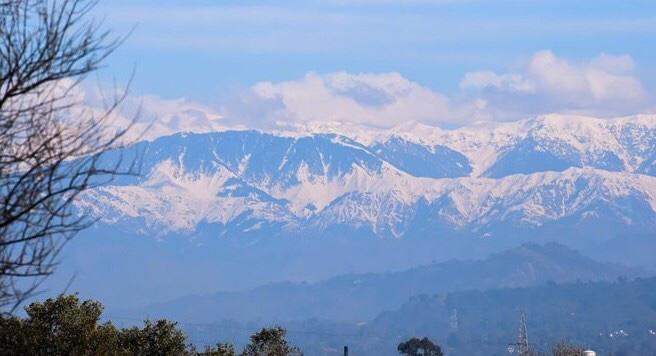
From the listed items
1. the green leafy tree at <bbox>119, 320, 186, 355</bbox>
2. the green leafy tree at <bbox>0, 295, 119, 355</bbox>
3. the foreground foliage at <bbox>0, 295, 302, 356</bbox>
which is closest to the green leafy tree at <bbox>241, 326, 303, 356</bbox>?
the foreground foliage at <bbox>0, 295, 302, 356</bbox>

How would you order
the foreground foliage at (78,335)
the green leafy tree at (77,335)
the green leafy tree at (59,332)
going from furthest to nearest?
the foreground foliage at (78,335) < the green leafy tree at (77,335) < the green leafy tree at (59,332)

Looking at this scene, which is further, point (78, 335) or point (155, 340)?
point (155, 340)

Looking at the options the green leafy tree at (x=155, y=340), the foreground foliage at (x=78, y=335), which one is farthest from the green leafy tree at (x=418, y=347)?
the green leafy tree at (x=155, y=340)

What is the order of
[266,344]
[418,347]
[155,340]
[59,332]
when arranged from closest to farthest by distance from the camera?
[59,332] < [155,340] < [266,344] < [418,347]

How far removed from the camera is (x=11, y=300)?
62.7 ft

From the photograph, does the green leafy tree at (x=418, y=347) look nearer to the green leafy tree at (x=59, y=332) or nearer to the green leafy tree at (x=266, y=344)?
the green leafy tree at (x=266, y=344)

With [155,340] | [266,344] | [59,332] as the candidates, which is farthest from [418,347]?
[59,332]

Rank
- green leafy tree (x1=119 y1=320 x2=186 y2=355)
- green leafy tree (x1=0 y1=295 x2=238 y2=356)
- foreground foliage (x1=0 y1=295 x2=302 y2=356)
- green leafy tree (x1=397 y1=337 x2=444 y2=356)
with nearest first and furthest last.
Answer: green leafy tree (x1=0 y1=295 x2=238 y2=356) < foreground foliage (x1=0 y1=295 x2=302 y2=356) < green leafy tree (x1=119 y1=320 x2=186 y2=355) < green leafy tree (x1=397 y1=337 x2=444 y2=356)

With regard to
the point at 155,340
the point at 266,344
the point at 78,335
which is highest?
the point at 266,344

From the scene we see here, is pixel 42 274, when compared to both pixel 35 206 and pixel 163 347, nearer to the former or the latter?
pixel 35 206

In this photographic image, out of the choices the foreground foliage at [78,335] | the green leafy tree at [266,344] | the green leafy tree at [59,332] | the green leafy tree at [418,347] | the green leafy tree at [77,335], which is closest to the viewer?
the green leafy tree at [59,332]

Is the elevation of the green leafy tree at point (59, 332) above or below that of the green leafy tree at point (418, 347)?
below

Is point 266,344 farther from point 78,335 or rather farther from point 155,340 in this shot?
point 78,335

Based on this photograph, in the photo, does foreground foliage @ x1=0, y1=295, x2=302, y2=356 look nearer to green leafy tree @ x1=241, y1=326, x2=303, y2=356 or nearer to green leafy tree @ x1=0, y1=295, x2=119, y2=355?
green leafy tree @ x1=0, y1=295, x2=119, y2=355
